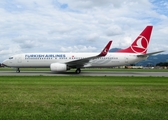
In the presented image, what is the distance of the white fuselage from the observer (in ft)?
98.7

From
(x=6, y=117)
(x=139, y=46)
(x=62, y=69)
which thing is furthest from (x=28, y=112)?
(x=139, y=46)

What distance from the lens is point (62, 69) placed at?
26812 mm

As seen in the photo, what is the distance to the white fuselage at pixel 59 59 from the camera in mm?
30094

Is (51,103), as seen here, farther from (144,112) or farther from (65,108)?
(144,112)

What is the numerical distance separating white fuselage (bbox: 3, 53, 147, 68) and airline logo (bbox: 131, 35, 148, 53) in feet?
3.75

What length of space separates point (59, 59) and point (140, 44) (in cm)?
1222

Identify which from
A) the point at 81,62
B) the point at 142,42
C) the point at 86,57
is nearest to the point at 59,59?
the point at 81,62

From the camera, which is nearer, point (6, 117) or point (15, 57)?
point (6, 117)

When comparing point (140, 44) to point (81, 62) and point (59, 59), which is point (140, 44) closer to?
point (81, 62)

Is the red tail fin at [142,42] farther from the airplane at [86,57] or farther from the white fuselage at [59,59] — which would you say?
the white fuselage at [59,59]

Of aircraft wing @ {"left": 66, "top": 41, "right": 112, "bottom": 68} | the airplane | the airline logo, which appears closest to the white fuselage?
the airplane

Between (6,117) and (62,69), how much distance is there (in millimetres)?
21551

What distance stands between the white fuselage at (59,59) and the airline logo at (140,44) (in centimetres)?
114

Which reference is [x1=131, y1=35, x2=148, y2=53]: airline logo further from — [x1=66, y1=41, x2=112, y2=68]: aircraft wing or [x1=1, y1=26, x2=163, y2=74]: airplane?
[x1=66, y1=41, x2=112, y2=68]: aircraft wing
